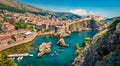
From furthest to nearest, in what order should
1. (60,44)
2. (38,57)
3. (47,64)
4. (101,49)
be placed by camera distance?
1. (60,44)
2. (38,57)
3. (47,64)
4. (101,49)

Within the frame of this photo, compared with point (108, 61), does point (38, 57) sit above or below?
below

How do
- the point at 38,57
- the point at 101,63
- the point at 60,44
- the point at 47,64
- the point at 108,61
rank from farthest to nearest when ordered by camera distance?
the point at 60,44 → the point at 38,57 → the point at 47,64 → the point at 101,63 → the point at 108,61

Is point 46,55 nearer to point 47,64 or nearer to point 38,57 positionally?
point 38,57

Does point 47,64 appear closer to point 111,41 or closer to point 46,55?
point 46,55

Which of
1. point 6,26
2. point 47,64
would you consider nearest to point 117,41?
point 47,64

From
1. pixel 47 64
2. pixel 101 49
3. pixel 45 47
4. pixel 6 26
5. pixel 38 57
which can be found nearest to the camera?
pixel 101 49

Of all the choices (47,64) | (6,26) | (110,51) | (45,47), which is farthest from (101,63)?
(6,26)

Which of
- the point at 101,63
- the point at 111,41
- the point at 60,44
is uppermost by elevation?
the point at 111,41

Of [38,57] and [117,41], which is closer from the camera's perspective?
[117,41]

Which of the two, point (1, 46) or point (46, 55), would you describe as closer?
point (46, 55)
